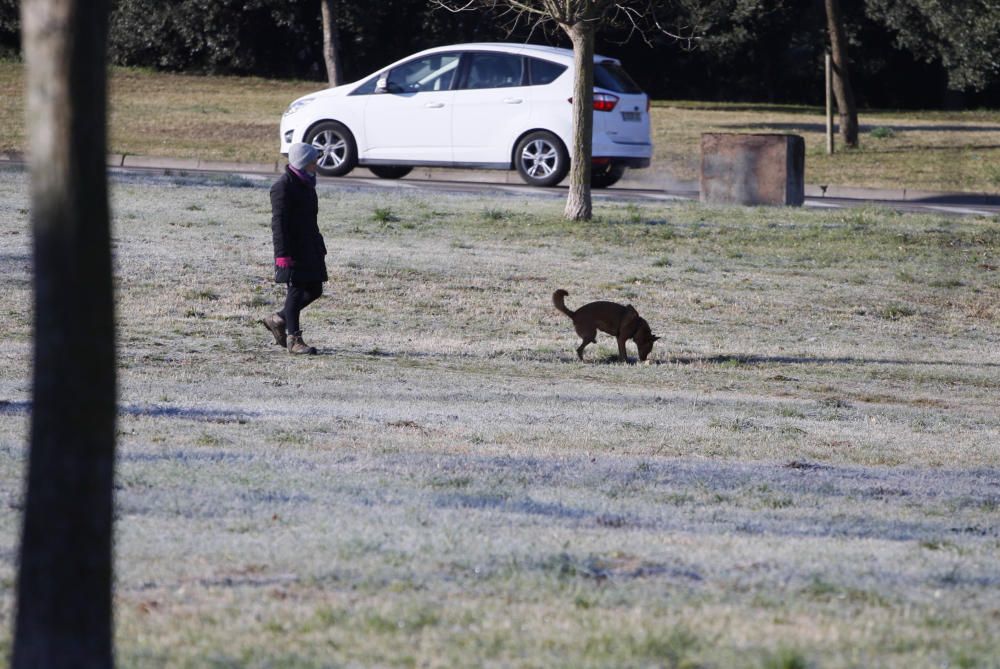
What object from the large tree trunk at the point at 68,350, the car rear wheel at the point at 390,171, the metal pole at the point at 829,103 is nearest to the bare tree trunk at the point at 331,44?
the metal pole at the point at 829,103

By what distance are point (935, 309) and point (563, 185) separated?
7419mm

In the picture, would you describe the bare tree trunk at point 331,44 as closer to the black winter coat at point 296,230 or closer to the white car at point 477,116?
the white car at point 477,116

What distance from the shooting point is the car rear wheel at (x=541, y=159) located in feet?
64.0

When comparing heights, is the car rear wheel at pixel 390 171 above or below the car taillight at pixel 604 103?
below

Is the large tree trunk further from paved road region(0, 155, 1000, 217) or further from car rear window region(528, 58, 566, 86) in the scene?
car rear window region(528, 58, 566, 86)

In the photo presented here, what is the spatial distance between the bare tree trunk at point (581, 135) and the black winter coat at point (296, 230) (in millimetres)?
6537

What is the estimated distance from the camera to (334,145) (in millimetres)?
20375

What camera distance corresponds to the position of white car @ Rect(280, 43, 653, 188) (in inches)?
760

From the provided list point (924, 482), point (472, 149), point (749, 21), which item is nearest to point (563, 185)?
point (472, 149)

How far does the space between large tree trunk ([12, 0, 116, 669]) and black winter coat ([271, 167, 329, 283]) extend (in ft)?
22.5

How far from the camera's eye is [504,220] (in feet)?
55.4

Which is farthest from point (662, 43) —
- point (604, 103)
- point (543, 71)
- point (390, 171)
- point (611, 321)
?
point (611, 321)

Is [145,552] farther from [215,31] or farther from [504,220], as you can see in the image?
[215,31]

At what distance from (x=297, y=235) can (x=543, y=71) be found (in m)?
9.78
